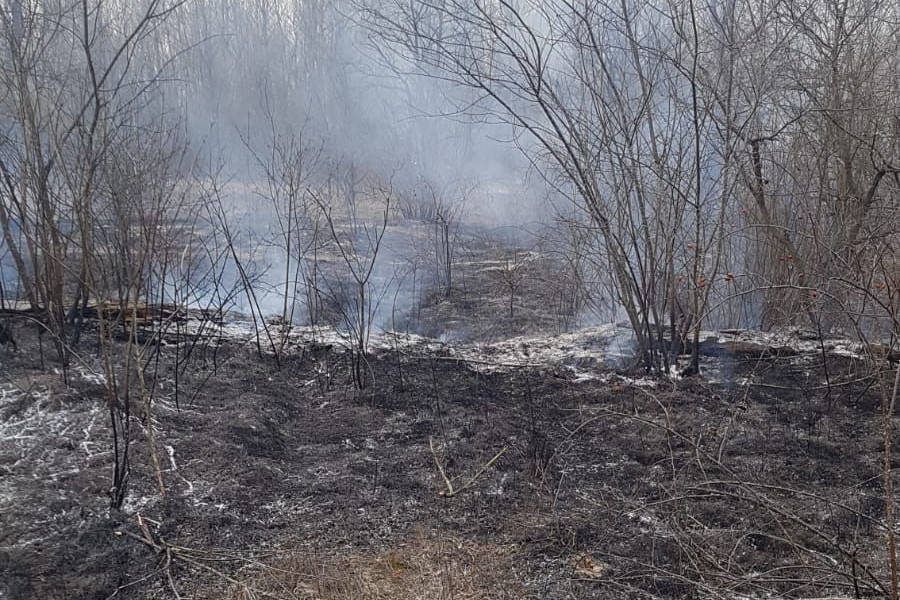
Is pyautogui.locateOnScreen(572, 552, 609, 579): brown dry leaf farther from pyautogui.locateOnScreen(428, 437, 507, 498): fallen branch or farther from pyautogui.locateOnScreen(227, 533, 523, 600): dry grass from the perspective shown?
pyautogui.locateOnScreen(428, 437, 507, 498): fallen branch

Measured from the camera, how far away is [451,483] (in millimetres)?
4270

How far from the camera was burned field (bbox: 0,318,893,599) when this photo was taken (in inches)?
129

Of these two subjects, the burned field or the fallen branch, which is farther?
the fallen branch

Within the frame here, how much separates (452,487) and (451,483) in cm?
5

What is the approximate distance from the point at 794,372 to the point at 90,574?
5069 millimetres

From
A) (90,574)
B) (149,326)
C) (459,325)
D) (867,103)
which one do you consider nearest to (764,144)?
(867,103)

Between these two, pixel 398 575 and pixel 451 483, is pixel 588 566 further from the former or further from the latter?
pixel 451 483

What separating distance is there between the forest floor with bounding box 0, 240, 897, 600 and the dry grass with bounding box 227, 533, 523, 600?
1cm

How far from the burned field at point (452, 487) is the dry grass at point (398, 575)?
11mm

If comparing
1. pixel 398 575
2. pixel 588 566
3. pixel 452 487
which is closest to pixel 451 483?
pixel 452 487

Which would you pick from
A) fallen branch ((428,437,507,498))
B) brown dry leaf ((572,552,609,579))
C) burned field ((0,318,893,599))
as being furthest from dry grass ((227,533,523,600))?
fallen branch ((428,437,507,498))

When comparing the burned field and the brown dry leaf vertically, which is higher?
the burned field

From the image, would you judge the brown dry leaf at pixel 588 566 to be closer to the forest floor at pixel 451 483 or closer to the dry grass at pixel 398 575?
the forest floor at pixel 451 483

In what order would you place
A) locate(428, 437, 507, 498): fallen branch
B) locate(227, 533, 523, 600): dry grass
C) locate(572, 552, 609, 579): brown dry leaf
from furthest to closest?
locate(428, 437, 507, 498): fallen branch → locate(572, 552, 609, 579): brown dry leaf → locate(227, 533, 523, 600): dry grass
